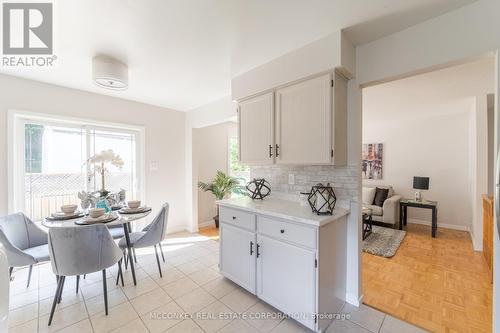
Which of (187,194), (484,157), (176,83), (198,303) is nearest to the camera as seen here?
(198,303)

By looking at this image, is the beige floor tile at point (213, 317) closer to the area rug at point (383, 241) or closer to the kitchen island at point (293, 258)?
the kitchen island at point (293, 258)

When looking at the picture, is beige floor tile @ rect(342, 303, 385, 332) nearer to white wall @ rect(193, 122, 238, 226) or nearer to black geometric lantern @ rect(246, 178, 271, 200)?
black geometric lantern @ rect(246, 178, 271, 200)

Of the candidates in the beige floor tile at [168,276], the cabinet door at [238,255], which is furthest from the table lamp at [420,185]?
the beige floor tile at [168,276]

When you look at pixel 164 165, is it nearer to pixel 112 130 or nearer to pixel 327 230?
pixel 112 130

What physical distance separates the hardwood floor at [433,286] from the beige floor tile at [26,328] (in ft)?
9.56

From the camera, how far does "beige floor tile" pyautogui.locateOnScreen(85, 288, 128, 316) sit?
1.98m

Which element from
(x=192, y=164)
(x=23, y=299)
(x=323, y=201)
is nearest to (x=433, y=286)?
(x=323, y=201)

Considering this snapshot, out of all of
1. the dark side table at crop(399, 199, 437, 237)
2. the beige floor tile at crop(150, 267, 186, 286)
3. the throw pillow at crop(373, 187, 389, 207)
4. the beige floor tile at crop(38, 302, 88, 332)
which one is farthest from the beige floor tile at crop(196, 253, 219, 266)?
the dark side table at crop(399, 199, 437, 237)

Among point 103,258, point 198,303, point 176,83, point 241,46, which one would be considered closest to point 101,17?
point 241,46

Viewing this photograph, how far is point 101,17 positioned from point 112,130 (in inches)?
90.5

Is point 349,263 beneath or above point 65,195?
beneath

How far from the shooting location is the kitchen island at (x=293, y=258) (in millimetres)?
1652

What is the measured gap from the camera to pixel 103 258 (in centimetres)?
193

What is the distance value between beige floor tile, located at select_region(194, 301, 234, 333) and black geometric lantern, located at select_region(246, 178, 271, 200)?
1.18 metres
